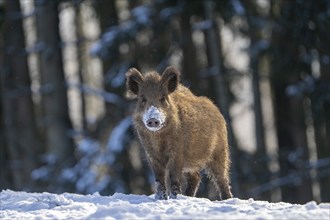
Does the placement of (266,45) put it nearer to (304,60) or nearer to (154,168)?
(304,60)

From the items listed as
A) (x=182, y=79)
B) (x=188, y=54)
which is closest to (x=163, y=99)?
(x=182, y=79)

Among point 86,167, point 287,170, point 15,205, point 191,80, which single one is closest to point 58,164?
point 86,167

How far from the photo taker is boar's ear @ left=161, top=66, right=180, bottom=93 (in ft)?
37.0

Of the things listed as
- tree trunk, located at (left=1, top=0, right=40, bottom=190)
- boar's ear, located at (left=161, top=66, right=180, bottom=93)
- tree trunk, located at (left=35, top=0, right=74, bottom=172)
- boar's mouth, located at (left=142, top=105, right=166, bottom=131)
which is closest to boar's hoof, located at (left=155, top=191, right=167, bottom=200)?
boar's mouth, located at (left=142, top=105, right=166, bottom=131)

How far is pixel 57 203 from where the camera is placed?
435 inches

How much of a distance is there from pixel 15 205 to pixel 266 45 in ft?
46.1

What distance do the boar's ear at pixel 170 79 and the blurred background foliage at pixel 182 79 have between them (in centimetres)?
960

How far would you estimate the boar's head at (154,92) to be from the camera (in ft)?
35.9

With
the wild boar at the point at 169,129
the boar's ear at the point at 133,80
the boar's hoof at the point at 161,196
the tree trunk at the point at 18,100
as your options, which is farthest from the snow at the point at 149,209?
the tree trunk at the point at 18,100

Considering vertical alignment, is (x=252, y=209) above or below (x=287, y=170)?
below

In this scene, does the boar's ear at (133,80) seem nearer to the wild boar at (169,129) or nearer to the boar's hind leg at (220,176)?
the wild boar at (169,129)

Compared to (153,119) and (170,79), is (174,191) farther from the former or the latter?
(170,79)

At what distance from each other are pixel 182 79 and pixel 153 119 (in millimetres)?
12865

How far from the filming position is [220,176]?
12.5m
